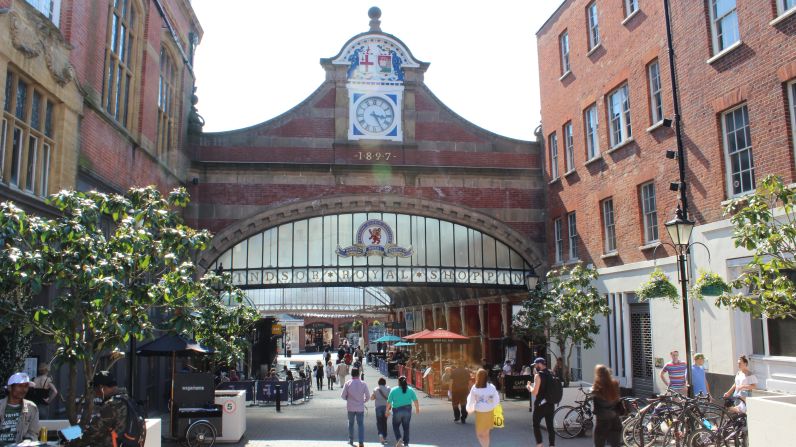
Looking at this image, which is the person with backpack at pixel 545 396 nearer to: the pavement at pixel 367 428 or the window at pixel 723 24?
the pavement at pixel 367 428

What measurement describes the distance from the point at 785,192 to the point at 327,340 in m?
72.3

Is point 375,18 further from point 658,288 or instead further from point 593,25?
point 658,288

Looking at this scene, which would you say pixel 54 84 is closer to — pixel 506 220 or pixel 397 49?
pixel 397 49

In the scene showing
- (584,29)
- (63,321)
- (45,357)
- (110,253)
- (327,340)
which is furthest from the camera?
(327,340)

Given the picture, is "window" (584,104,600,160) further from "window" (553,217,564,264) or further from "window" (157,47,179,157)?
"window" (157,47,179,157)

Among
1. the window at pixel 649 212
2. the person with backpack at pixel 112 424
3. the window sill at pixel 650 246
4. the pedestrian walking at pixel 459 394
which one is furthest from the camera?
the window at pixel 649 212

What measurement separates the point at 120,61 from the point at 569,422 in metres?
13.7

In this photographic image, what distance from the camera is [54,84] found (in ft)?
44.2

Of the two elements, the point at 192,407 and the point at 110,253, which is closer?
the point at 110,253

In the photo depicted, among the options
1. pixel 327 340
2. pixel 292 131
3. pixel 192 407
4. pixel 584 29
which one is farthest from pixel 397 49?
pixel 327 340

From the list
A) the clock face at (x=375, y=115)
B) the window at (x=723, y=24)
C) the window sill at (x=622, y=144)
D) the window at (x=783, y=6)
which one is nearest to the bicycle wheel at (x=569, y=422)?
the window sill at (x=622, y=144)

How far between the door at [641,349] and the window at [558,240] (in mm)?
4758

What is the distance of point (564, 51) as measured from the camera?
2369 centimetres

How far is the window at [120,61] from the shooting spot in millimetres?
16859
